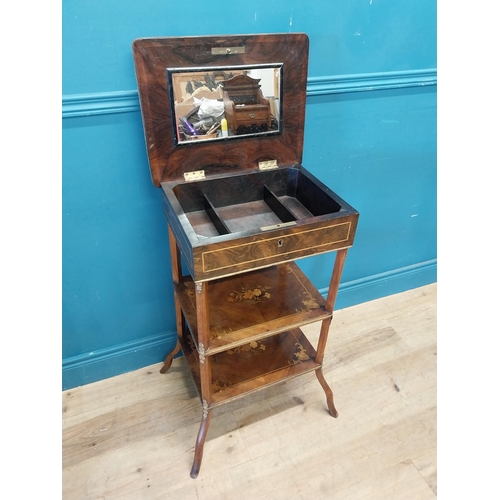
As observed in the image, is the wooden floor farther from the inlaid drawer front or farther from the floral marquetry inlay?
the inlaid drawer front

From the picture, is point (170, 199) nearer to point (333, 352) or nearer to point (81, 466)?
point (81, 466)

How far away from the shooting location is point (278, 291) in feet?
4.62

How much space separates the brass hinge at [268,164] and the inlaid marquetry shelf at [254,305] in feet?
1.35

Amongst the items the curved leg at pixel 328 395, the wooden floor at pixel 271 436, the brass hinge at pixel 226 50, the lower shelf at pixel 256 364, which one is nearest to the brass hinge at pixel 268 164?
the brass hinge at pixel 226 50

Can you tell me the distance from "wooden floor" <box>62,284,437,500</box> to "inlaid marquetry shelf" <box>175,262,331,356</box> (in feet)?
1.69

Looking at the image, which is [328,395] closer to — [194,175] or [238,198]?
[238,198]

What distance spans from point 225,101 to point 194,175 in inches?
9.5

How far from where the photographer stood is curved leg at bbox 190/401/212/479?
1324mm

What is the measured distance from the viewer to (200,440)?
1.34 metres

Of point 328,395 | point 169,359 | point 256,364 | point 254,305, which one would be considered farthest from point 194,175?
point 328,395

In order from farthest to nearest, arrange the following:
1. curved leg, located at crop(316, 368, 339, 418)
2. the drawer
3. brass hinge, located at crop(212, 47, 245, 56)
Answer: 1. curved leg, located at crop(316, 368, 339, 418)
2. brass hinge, located at crop(212, 47, 245, 56)
3. the drawer

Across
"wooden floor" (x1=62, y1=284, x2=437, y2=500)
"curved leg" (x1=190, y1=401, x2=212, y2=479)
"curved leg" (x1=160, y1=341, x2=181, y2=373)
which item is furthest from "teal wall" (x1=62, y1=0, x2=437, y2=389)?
"curved leg" (x1=190, y1=401, x2=212, y2=479)

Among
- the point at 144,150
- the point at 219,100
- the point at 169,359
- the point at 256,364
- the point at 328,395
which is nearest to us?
the point at 219,100

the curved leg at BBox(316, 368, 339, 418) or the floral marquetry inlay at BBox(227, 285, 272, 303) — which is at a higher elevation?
the floral marquetry inlay at BBox(227, 285, 272, 303)
